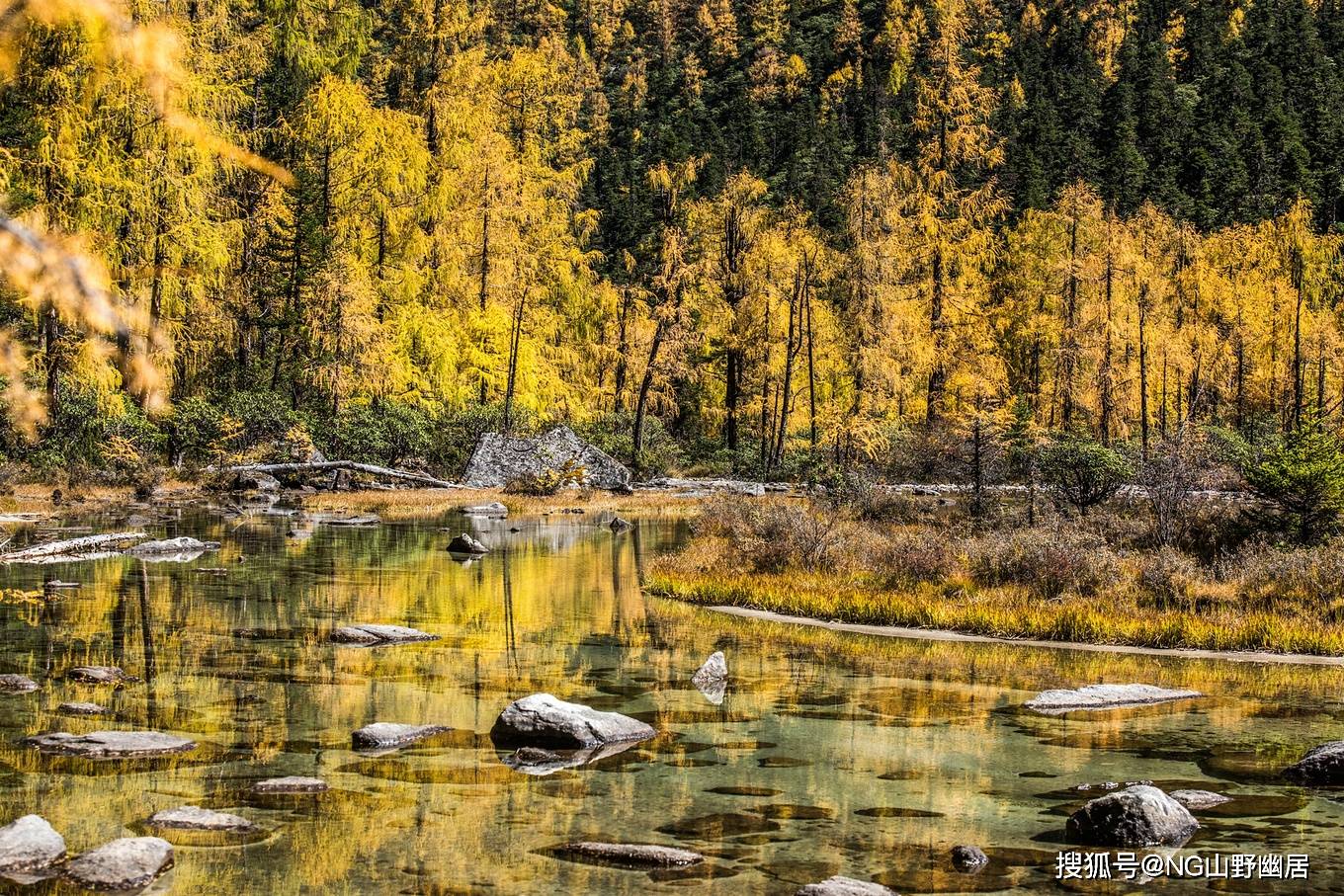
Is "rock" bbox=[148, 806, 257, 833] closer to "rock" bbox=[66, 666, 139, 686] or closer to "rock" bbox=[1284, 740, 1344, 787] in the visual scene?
"rock" bbox=[66, 666, 139, 686]

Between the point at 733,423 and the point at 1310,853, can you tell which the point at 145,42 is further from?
the point at 733,423

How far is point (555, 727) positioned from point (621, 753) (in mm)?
601

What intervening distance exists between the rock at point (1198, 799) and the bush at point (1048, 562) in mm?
9485

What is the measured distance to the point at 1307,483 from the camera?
829 inches

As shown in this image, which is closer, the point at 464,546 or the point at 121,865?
the point at 121,865

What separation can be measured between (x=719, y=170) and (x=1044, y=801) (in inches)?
2834

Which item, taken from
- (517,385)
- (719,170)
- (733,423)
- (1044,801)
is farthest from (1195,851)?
(719,170)

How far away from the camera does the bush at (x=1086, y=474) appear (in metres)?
27.4

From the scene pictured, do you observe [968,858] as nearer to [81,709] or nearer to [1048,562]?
[81,709]

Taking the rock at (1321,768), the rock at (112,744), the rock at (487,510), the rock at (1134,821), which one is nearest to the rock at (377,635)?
the rock at (112,744)

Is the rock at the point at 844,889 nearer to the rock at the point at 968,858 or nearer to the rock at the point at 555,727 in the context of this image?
the rock at the point at 968,858

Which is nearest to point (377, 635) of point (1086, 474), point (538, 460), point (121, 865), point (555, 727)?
point (555, 727)

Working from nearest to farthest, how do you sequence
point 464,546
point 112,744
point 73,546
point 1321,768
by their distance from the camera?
point 1321,768, point 112,744, point 73,546, point 464,546

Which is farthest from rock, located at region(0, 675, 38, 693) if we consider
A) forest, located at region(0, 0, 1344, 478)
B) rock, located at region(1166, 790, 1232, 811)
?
forest, located at region(0, 0, 1344, 478)
